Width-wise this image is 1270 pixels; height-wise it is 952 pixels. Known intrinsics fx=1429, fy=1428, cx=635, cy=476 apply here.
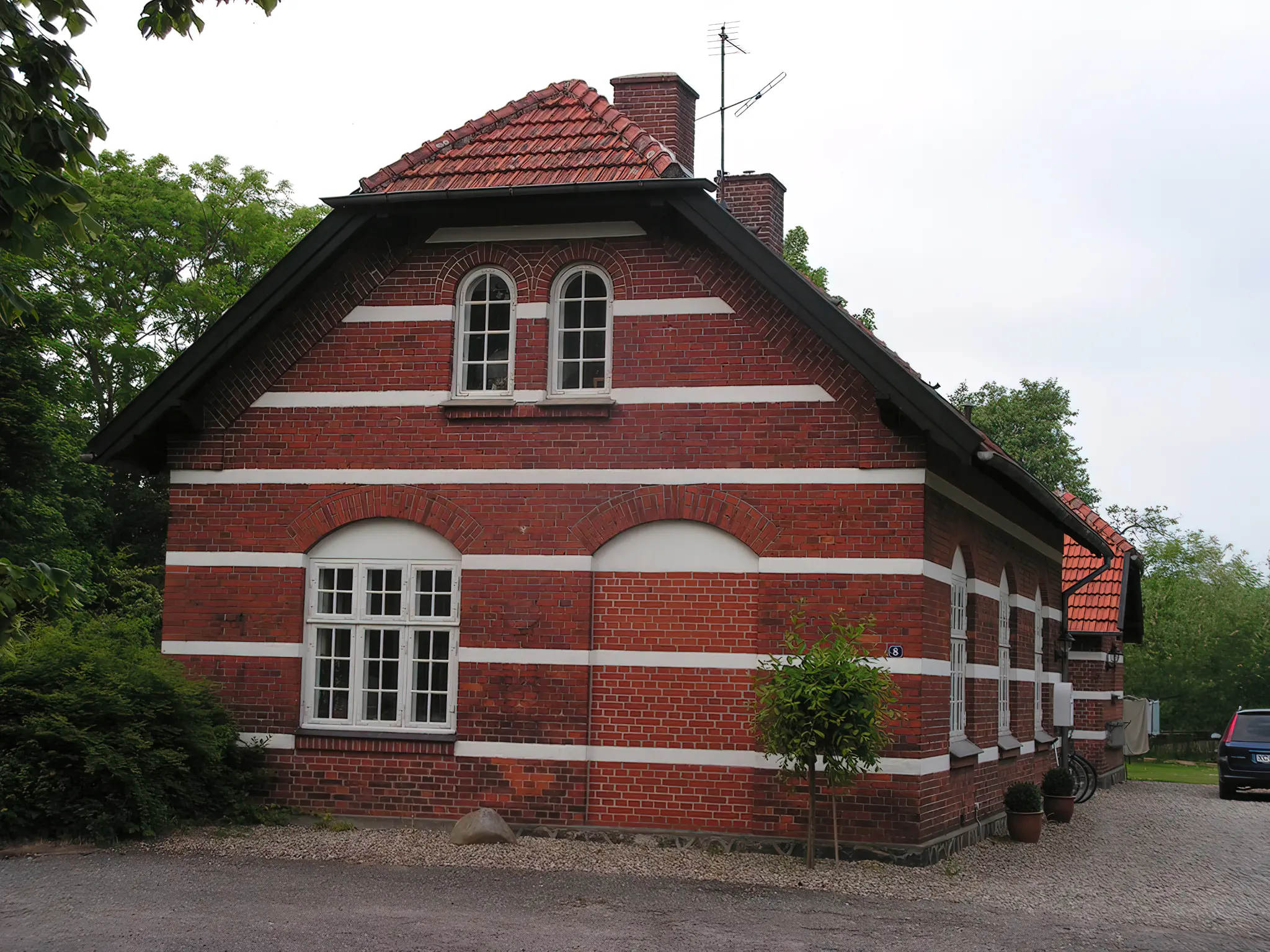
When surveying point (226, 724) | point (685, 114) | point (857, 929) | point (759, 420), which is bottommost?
point (857, 929)

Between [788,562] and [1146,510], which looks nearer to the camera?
[788,562]

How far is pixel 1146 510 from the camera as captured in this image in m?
59.0

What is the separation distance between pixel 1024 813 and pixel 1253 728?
A: 12.3m

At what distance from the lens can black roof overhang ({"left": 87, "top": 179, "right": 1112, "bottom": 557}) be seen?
12.8 metres

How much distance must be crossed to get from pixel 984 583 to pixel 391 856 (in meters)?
7.75

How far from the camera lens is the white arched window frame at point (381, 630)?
14180mm

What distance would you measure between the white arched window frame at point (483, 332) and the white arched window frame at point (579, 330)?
48 centimetres

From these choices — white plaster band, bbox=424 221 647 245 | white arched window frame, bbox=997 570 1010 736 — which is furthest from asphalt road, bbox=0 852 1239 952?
white arched window frame, bbox=997 570 1010 736

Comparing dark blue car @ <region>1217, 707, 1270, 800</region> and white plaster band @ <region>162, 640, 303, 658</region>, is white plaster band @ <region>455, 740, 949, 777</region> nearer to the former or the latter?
white plaster band @ <region>162, 640, 303, 658</region>

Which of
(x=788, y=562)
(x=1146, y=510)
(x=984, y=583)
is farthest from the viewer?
(x=1146, y=510)

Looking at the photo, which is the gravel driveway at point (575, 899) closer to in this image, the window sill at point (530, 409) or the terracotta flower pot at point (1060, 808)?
the terracotta flower pot at point (1060, 808)

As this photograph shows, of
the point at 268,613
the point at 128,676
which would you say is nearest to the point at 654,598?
the point at 268,613

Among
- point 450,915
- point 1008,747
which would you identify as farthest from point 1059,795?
point 450,915

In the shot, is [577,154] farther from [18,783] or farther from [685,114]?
[18,783]
